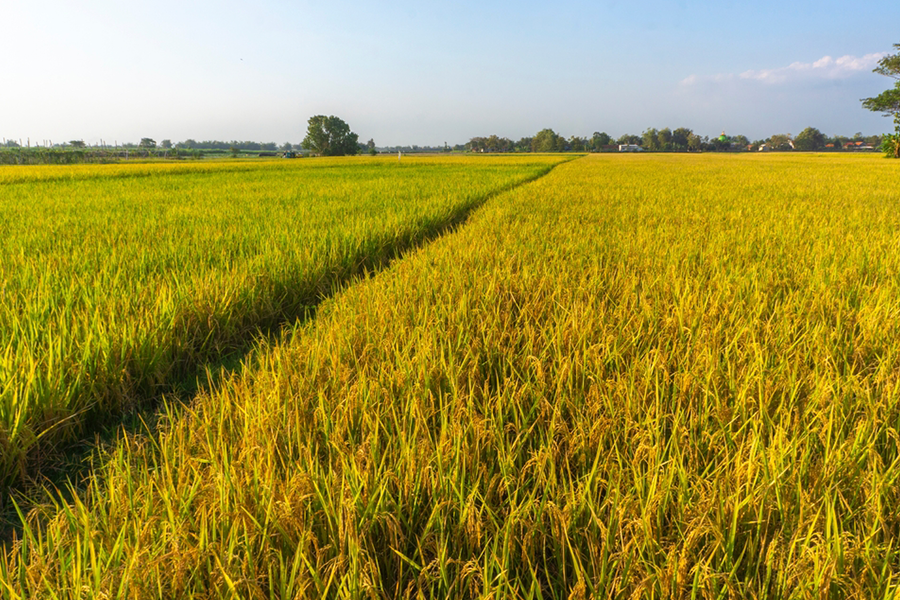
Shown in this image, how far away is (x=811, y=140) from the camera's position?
84.8 metres

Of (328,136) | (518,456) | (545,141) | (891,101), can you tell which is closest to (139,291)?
(518,456)

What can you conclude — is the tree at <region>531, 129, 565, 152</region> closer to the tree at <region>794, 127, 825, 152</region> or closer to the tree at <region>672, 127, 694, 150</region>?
the tree at <region>672, 127, 694, 150</region>

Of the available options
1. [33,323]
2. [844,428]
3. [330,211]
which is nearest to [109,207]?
[330,211]

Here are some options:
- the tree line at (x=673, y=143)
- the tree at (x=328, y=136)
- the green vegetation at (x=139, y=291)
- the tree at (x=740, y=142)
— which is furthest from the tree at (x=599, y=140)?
the green vegetation at (x=139, y=291)

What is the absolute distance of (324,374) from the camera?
1.27 m

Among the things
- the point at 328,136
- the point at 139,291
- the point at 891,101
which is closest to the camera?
the point at 139,291

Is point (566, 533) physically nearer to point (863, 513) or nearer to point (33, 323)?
point (863, 513)

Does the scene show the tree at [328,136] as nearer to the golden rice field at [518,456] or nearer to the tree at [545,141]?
the tree at [545,141]

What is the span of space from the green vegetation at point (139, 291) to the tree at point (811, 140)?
112 metres

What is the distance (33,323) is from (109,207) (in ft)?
13.8

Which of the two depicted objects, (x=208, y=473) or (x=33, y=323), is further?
(x=33, y=323)

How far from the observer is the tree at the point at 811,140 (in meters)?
84.7

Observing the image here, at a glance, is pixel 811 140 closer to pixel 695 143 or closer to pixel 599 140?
pixel 695 143

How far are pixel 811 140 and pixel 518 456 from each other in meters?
115
